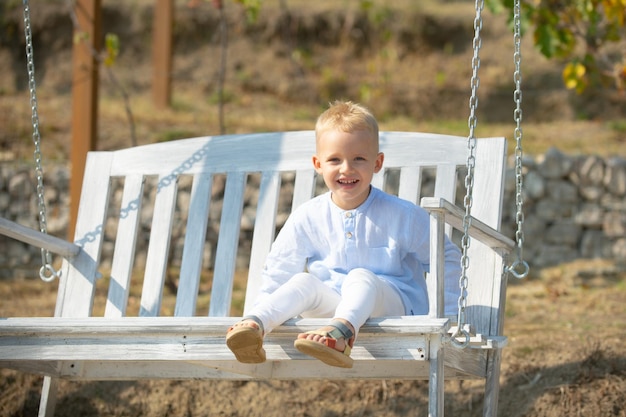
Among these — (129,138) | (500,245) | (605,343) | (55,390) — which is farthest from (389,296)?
(129,138)

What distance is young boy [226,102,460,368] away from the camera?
2.87 meters

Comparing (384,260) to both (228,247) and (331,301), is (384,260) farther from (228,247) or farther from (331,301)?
(228,247)

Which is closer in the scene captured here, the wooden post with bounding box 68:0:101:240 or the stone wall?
the wooden post with bounding box 68:0:101:240

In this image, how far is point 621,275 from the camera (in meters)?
6.11

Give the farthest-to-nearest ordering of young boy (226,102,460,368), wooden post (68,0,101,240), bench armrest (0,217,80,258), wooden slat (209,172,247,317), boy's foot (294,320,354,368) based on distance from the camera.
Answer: wooden post (68,0,101,240)
wooden slat (209,172,247,317)
bench armrest (0,217,80,258)
young boy (226,102,460,368)
boy's foot (294,320,354,368)

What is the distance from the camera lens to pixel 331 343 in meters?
2.44

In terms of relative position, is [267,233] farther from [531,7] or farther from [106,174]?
[531,7]

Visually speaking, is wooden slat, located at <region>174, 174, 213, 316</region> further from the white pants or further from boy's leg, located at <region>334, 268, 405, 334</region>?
boy's leg, located at <region>334, 268, 405, 334</region>

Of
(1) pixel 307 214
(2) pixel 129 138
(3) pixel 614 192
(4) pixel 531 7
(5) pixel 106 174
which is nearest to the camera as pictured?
(1) pixel 307 214

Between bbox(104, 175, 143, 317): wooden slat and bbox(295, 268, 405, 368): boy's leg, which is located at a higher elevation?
bbox(104, 175, 143, 317): wooden slat

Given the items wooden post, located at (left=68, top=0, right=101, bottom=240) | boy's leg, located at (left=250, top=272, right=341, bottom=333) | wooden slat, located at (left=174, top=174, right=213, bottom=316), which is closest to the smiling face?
boy's leg, located at (left=250, top=272, right=341, bottom=333)

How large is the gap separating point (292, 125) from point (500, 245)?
578 cm

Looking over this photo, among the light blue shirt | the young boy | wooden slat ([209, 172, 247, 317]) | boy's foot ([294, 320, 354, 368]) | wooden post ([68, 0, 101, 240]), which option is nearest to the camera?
boy's foot ([294, 320, 354, 368])

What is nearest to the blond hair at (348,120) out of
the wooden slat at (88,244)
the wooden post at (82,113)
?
the wooden slat at (88,244)
